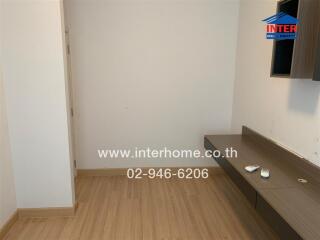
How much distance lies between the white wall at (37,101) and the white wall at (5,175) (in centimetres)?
6

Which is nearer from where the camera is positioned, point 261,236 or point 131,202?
point 261,236

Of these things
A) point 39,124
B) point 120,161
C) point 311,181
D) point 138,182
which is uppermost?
point 39,124

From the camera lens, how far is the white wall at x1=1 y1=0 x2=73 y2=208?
7.72 feet

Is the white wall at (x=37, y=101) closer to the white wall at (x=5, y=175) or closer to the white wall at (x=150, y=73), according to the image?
the white wall at (x=5, y=175)

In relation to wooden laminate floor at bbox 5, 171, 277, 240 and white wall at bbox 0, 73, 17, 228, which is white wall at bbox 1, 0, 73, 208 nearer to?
white wall at bbox 0, 73, 17, 228

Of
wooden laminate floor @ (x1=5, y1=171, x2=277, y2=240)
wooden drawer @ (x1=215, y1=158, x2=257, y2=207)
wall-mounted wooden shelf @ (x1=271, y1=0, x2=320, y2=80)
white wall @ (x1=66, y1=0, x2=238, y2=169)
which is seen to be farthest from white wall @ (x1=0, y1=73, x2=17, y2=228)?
wall-mounted wooden shelf @ (x1=271, y1=0, x2=320, y2=80)

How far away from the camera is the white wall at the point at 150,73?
329 cm

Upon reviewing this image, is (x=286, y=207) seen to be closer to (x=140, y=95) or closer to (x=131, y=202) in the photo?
(x=131, y=202)

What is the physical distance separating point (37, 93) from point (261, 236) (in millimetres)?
2624

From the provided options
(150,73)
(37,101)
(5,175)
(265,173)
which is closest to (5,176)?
(5,175)

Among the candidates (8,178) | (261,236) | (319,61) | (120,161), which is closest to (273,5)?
(319,61)

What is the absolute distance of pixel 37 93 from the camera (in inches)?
97.0

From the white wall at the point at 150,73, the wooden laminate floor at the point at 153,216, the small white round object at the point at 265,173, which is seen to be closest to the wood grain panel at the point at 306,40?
the small white round object at the point at 265,173

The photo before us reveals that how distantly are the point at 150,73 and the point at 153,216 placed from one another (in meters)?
1.87
